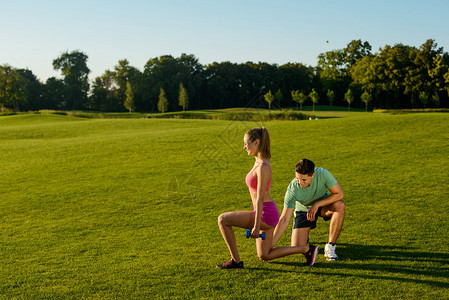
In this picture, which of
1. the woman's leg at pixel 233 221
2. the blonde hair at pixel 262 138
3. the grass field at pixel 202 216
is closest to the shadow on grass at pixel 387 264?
the grass field at pixel 202 216

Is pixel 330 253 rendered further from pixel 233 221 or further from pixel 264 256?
pixel 233 221

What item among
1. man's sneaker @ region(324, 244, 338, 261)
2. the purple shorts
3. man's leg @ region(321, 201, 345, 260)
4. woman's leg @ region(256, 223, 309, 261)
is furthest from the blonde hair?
man's sneaker @ region(324, 244, 338, 261)

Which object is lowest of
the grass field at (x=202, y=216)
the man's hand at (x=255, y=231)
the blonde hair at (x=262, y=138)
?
the grass field at (x=202, y=216)

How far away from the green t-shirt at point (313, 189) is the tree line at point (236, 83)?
66.3 m

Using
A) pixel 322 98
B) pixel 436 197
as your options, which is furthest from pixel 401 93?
pixel 436 197

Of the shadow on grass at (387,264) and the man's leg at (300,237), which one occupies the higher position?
the man's leg at (300,237)

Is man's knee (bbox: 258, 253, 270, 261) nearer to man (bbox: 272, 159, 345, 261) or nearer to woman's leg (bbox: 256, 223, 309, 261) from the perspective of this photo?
woman's leg (bbox: 256, 223, 309, 261)

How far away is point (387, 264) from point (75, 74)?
327 ft

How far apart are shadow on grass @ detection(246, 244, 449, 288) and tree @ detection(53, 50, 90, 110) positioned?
304 ft

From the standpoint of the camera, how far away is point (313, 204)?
6.34 meters

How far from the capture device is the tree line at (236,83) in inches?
2867

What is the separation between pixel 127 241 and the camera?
7602mm

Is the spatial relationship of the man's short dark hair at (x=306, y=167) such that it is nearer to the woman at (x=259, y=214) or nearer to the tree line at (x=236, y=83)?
the woman at (x=259, y=214)

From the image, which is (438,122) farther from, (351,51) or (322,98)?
(351,51)
